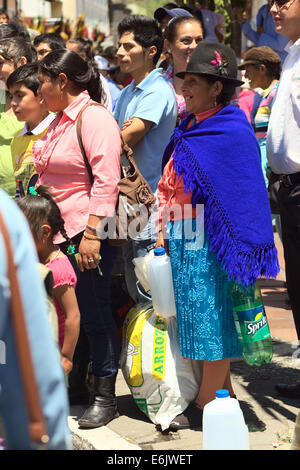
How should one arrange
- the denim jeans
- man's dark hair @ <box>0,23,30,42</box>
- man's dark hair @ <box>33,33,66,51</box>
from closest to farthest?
the denim jeans < man's dark hair @ <box>0,23,30,42</box> < man's dark hair @ <box>33,33,66,51</box>

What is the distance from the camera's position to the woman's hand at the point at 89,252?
3.87 meters

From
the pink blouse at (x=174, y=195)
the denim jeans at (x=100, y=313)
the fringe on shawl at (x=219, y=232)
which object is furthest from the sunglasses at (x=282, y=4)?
the denim jeans at (x=100, y=313)

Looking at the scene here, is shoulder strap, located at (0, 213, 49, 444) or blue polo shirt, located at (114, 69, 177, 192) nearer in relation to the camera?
shoulder strap, located at (0, 213, 49, 444)

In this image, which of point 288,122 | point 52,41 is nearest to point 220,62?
point 288,122

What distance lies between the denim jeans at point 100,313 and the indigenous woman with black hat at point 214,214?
1.16 ft

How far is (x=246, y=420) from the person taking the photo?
13.3 feet

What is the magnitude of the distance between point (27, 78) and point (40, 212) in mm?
1329

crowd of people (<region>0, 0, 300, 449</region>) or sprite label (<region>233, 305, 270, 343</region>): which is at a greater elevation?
crowd of people (<region>0, 0, 300, 449</region>)

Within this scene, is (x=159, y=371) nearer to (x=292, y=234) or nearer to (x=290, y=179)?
(x=292, y=234)

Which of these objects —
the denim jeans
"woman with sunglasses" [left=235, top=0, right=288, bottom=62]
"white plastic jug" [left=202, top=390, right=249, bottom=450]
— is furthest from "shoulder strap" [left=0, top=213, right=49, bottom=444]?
"woman with sunglasses" [left=235, top=0, right=288, bottom=62]

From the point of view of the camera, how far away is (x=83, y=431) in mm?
4039

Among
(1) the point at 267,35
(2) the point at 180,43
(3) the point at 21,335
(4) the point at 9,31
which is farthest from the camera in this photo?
(1) the point at 267,35

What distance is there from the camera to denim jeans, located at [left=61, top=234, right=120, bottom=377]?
4.04 metres

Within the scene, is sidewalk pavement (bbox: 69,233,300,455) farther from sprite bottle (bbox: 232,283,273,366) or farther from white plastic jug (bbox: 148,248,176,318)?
white plastic jug (bbox: 148,248,176,318)
